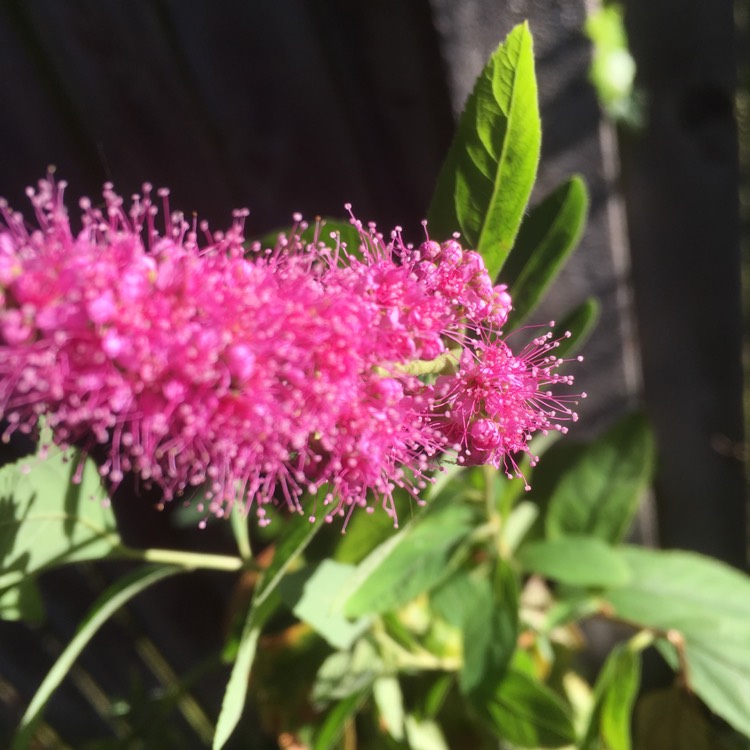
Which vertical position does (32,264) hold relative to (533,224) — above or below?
above

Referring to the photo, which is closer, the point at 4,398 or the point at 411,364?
the point at 4,398

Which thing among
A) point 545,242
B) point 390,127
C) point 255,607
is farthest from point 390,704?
point 390,127

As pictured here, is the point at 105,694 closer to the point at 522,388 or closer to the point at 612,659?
the point at 612,659

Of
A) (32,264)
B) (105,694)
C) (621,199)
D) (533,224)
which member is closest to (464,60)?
(533,224)

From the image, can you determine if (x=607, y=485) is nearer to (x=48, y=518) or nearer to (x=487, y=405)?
(x=487, y=405)

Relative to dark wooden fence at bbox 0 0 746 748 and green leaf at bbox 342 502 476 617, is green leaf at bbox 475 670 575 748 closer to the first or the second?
green leaf at bbox 342 502 476 617

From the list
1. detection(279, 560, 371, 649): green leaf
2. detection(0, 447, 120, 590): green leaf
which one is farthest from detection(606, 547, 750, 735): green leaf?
detection(0, 447, 120, 590): green leaf
